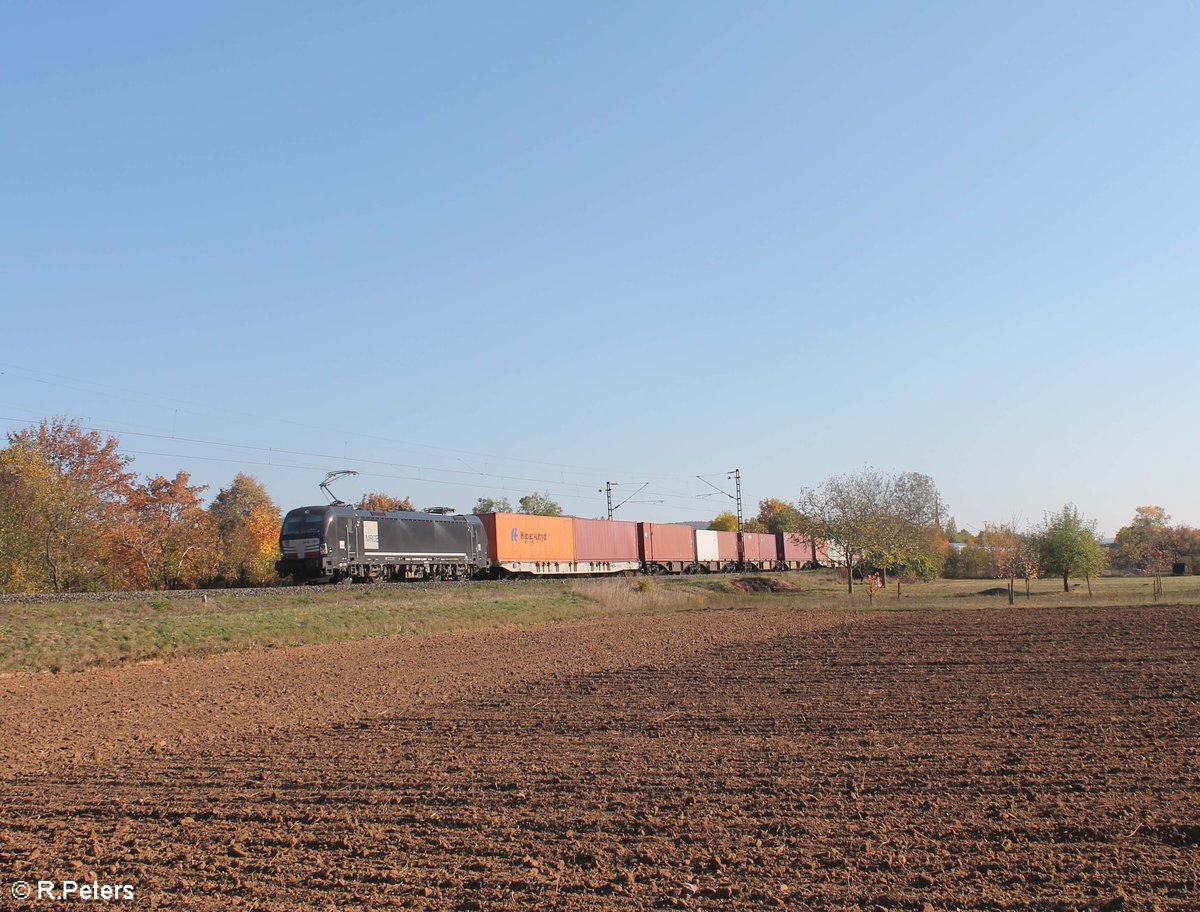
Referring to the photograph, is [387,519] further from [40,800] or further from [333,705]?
[40,800]

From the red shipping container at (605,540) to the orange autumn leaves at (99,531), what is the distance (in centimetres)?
1700

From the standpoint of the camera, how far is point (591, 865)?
7.47 meters

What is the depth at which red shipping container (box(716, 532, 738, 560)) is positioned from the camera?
247 ft

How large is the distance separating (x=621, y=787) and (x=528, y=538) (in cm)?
4591

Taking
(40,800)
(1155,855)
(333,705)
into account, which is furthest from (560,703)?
(1155,855)

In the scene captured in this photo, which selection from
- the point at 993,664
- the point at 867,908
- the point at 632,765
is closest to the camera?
the point at 867,908

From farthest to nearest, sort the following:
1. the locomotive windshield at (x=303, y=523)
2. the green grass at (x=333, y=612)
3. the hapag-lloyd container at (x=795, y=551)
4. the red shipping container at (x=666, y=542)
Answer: the hapag-lloyd container at (x=795, y=551) → the red shipping container at (x=666, y=542) → the locomotive windshield at (x=303, y=523) → the green grass at (x=333, y=612)

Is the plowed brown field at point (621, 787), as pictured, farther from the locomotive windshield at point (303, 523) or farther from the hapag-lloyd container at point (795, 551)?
the hapag-lloyd container at point (795, 551)

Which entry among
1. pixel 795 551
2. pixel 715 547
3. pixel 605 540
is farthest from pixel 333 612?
pixel 795 551

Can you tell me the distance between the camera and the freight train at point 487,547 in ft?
133

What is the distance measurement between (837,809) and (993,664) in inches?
495

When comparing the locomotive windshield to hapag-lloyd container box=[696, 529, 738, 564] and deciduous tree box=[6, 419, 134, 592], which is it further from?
hapag-lloyd container box=[696, 529, 738, 564]

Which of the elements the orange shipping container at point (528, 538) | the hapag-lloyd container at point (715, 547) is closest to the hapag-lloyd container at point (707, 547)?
the hapag-lloyd container at point (715, 547)

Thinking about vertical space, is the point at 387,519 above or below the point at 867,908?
above
